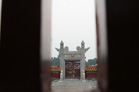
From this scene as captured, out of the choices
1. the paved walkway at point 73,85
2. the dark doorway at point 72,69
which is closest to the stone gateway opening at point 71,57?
the dark doorway at point 72,69

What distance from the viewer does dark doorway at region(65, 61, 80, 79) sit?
1261cm

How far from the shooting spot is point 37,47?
91 cm

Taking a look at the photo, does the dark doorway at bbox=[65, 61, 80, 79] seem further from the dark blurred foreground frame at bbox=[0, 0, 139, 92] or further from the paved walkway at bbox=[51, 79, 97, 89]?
the dark blurred foreground frame at bbox=[0, 0, 139, 92]

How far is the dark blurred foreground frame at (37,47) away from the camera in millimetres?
864

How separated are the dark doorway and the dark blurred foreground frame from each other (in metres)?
11.8

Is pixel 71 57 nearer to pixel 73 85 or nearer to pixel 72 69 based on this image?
pixel 72 69

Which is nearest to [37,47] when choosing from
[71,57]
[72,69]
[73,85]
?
[73,85]

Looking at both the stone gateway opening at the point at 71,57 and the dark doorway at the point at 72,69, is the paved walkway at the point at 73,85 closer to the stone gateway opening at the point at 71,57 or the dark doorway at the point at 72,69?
the stone gateway opening at the point at 71,57

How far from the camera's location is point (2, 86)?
34.4 inches

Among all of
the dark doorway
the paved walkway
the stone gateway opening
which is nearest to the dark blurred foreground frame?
the paved walkway

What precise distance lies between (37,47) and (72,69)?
1196 centimetres
